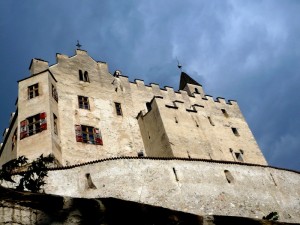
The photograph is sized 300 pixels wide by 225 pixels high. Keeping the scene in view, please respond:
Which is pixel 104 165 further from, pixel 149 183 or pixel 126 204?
pixel 126 204

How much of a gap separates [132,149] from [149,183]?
8.69m

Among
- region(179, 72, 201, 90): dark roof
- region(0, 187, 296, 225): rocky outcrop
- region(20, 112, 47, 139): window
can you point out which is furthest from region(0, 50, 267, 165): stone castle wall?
region(0, 187, 296, 225): rocky outcrop

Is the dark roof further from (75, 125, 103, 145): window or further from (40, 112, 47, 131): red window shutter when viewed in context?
(40, 112, 47, 131): red window shutter

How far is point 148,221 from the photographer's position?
12.3ft

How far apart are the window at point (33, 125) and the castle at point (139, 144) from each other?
0.06 m

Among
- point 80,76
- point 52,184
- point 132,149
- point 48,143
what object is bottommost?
point 52,184

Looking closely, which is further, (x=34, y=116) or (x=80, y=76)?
(x=80, y=76)

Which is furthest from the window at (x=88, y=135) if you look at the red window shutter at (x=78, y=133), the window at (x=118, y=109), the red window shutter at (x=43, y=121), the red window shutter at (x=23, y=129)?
the red window shutter at (x=23, y=129)

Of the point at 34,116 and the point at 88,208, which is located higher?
the point at 34,116

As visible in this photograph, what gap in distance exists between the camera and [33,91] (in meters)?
26.0

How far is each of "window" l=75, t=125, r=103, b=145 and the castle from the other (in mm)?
77

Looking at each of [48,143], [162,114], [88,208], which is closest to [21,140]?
[48,143]

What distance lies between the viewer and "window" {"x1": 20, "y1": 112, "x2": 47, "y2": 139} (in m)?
23.0

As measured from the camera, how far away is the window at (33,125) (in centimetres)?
2305
